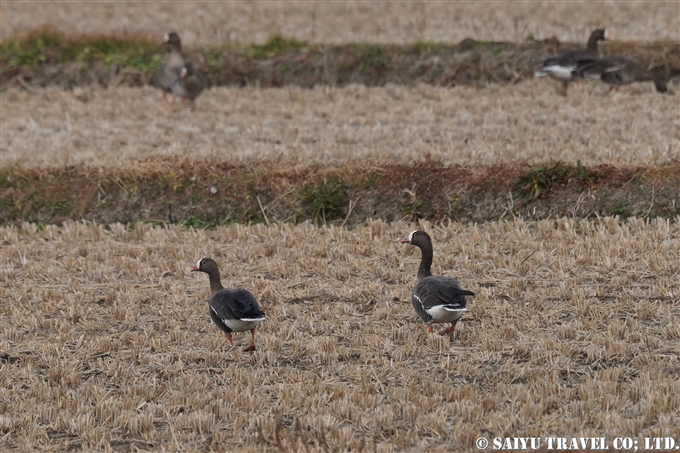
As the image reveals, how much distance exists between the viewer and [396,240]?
10.9 metres

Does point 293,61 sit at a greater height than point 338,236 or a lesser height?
greater

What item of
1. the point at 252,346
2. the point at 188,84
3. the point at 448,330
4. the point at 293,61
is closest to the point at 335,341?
the point at 252,346

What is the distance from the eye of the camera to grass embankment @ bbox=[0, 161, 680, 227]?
37.4 feet

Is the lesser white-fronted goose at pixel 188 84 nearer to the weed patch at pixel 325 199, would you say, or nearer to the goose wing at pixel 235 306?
the weed patch at pixel 325 199

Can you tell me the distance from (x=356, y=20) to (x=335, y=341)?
13777 millimetres

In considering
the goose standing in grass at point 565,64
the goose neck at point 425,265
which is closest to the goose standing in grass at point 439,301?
the goose neck at point 425,265

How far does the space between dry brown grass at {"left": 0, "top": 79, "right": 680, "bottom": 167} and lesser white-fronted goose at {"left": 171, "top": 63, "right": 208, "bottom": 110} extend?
0.29 m

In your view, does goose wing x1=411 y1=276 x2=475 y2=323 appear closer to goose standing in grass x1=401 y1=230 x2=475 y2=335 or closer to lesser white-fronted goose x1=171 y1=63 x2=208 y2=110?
goose standing in grass x1=401 y1=230 x2=475 y2=335

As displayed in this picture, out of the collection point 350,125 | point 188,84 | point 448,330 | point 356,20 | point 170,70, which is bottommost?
point 448,330

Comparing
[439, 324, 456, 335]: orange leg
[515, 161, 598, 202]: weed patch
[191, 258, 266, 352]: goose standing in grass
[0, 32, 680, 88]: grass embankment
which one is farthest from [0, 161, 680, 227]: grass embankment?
[0, 32, 680, 88]: grass embankment

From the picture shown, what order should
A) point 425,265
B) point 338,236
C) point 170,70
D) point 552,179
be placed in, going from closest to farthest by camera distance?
point 425,265, point 338,236, point 552,179, point 170,70

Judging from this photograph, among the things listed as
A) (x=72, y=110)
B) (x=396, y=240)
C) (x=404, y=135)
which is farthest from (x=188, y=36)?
(x=396, y=240)

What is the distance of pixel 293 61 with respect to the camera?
60.7 feet

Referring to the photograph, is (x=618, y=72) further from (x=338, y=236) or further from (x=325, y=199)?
(x=338, y=236)
